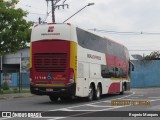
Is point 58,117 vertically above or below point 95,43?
below

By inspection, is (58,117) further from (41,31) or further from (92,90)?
(92,90)

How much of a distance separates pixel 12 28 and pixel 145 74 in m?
26.4

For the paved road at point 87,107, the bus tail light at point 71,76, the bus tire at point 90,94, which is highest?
the bus tail light at point 71,76

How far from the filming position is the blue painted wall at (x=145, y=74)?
51.2 metres

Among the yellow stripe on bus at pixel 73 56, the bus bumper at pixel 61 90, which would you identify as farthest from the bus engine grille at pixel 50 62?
the bus bumper at pixel 61 90

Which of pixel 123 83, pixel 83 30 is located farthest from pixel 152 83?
pixel 83 30

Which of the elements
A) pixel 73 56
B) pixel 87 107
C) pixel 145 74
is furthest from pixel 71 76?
pixel 145 74

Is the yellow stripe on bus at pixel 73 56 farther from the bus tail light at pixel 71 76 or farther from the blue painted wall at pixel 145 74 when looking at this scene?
the blue painted wall at pixel 145 74

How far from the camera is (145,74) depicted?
52125 mm

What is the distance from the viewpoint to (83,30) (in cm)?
2264

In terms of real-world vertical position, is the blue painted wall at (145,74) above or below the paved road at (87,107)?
above

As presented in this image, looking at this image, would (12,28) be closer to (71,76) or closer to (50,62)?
(50,62)

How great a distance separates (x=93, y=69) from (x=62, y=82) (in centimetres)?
339

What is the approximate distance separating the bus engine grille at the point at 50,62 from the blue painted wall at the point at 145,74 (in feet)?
100
